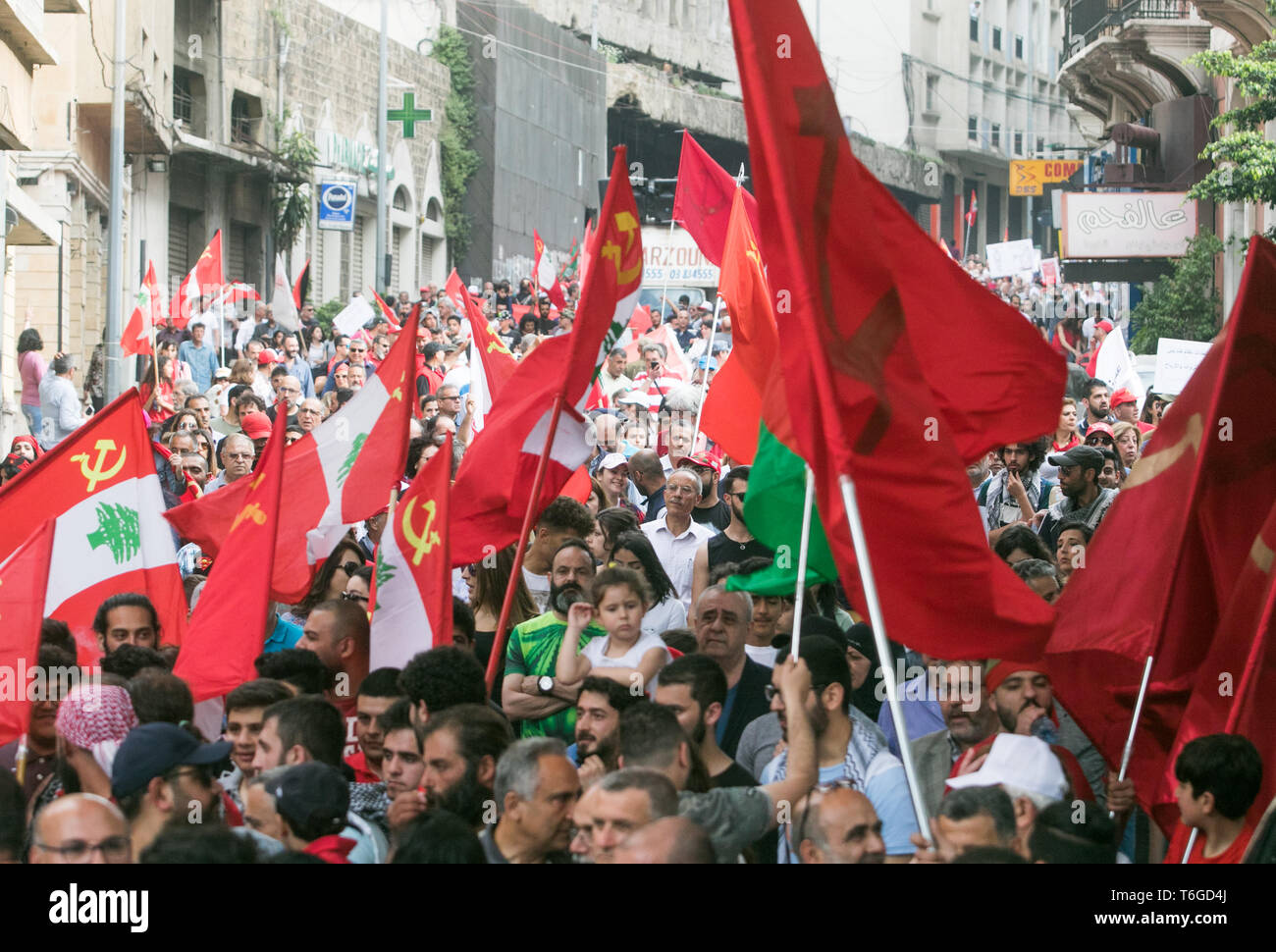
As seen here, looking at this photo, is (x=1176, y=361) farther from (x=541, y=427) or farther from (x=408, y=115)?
(x=408, y=115)

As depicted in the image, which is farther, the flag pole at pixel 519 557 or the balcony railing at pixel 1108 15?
the balcony railing at pixel 1108 15

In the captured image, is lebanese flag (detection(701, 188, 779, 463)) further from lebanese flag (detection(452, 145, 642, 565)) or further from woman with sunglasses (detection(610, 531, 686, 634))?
lebanese flag (detection(452, 145, 642, 565))

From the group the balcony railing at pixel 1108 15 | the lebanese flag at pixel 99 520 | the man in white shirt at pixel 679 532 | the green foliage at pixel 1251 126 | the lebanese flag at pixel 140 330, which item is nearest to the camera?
the lebanese flag at pixel 99 520

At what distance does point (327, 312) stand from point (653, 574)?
1128 inches

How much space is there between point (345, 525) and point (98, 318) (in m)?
22.2

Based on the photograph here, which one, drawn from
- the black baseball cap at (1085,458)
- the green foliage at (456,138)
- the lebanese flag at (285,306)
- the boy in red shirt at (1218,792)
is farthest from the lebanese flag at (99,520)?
the green foliage at (456,138)

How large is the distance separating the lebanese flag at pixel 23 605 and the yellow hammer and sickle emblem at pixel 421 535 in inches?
45.1

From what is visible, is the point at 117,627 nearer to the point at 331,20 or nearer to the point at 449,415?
the point at 449,415

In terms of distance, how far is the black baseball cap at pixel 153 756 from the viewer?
440cm

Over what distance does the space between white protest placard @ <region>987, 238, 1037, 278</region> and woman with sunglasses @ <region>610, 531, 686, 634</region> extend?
97.9ft

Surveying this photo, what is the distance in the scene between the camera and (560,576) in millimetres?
6703

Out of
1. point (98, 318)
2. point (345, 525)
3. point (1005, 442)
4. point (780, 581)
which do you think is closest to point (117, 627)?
point (345, 525)

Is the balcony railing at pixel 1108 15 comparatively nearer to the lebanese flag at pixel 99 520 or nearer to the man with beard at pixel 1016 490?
the man with beard at pixel 1016 490

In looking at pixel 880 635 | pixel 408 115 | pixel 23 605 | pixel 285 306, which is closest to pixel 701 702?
→ pixel 880 635
